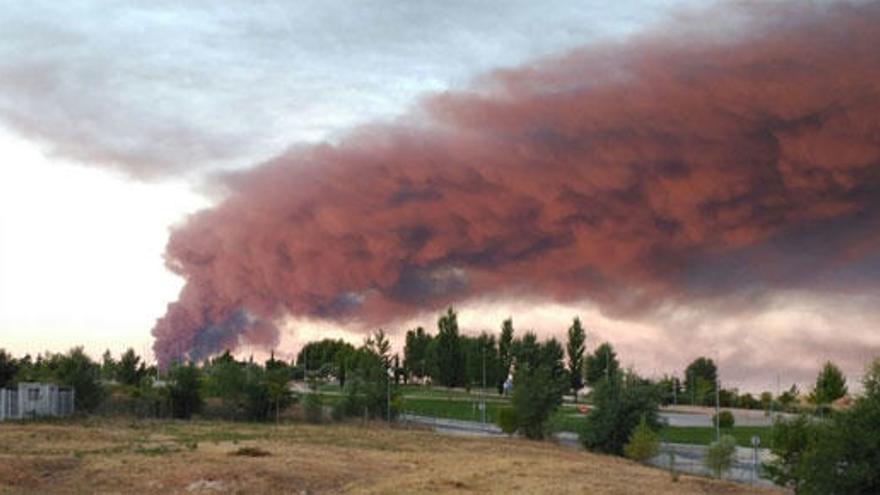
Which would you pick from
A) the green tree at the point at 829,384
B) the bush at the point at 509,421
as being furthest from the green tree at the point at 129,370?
the green tree at the point at 829,384

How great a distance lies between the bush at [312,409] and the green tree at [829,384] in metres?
77.0

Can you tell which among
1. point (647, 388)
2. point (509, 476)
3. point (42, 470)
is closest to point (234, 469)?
point (42, 470)

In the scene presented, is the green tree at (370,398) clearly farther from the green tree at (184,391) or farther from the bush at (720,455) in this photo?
the bush at (720,455)

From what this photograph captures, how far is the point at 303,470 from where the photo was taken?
50188 millimetres

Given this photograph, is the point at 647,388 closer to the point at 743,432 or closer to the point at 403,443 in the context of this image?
the point at 403,443

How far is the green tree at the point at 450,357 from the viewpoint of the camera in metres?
197

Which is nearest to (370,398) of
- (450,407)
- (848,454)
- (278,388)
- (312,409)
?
(312,409)

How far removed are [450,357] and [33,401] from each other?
4569 inches

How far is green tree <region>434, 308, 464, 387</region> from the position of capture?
19738 centimetres

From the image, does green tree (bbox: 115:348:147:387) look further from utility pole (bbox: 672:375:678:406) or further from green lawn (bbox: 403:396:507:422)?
utility pole (bbox: 672:375:678:406)

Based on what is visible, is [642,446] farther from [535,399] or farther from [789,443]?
[535,399]

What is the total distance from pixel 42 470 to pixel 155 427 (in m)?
34.2

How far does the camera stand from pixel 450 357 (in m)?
198

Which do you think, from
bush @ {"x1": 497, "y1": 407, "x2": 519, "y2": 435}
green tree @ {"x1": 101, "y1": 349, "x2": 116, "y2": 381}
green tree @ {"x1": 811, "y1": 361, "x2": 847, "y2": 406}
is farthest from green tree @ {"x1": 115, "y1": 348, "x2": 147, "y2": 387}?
green tree @ {"x1": 811, "y1": 361, "x2": 847, "y2": 406}
